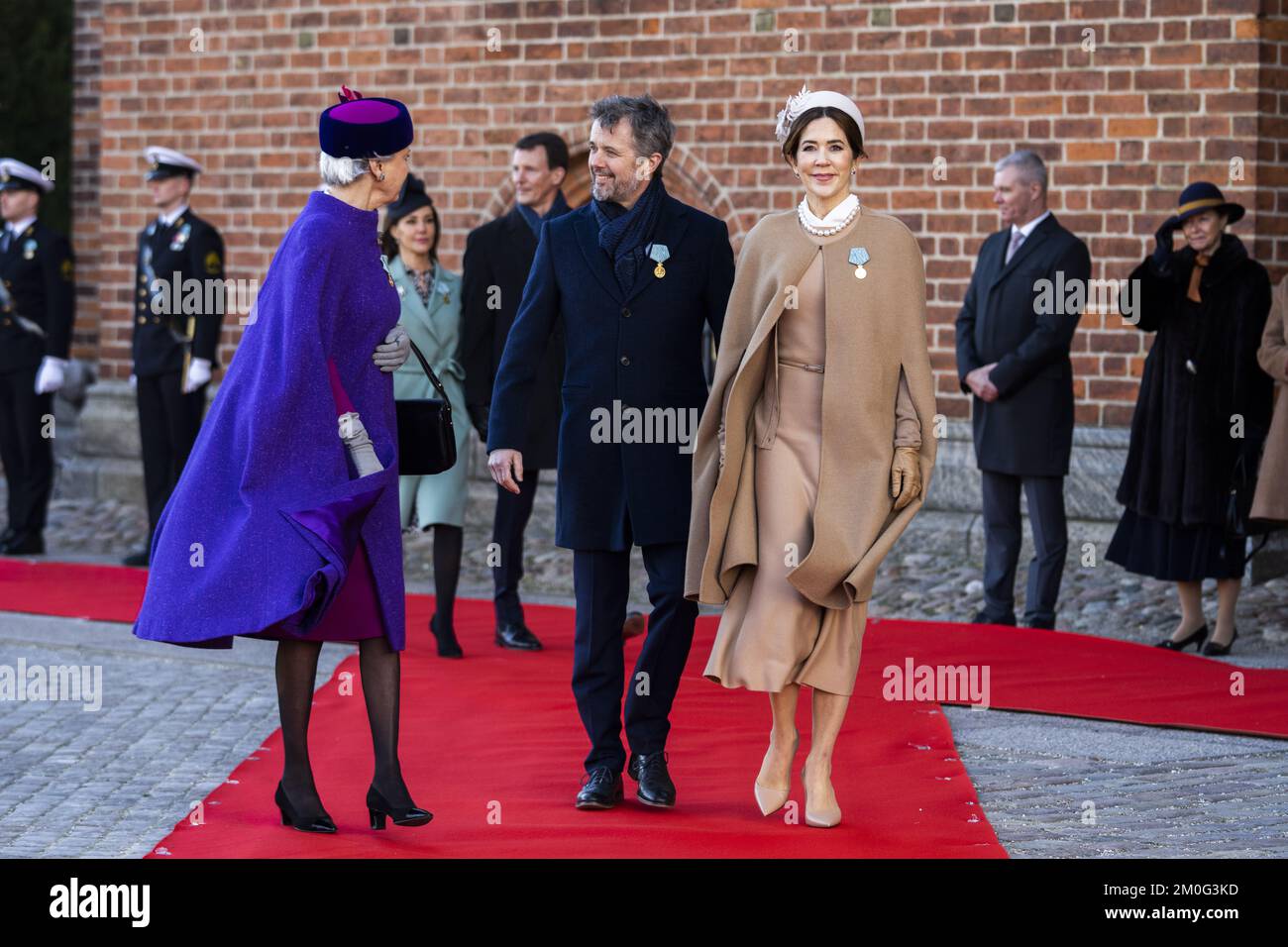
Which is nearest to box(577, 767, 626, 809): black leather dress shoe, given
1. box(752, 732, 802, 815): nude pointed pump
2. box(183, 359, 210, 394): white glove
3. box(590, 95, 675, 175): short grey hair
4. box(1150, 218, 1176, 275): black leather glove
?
box(752, 732, 802, 815): nude pointed pump

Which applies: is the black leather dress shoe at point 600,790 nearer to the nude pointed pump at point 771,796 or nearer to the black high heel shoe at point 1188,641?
the nude pointed pump at point 771,796

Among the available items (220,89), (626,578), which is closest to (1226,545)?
(626,578)

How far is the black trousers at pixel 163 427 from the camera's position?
34.9 ft

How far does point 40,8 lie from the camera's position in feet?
51.6

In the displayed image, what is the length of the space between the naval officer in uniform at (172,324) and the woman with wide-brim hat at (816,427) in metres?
5.86

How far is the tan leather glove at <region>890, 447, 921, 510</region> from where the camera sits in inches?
201

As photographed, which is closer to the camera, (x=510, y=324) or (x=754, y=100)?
(x=510, y=324)

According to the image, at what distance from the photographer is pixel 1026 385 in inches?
332

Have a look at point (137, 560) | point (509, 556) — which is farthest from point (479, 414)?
point (137, 560)

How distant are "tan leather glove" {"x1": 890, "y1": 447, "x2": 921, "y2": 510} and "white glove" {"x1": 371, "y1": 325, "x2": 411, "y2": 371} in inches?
52.1

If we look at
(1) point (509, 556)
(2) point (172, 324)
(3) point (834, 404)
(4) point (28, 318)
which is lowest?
(1) point (509, 556)

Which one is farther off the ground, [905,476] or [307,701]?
[905,476]

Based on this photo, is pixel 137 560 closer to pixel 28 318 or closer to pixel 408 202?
pixel 28 318

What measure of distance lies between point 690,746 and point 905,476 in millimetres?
1480
